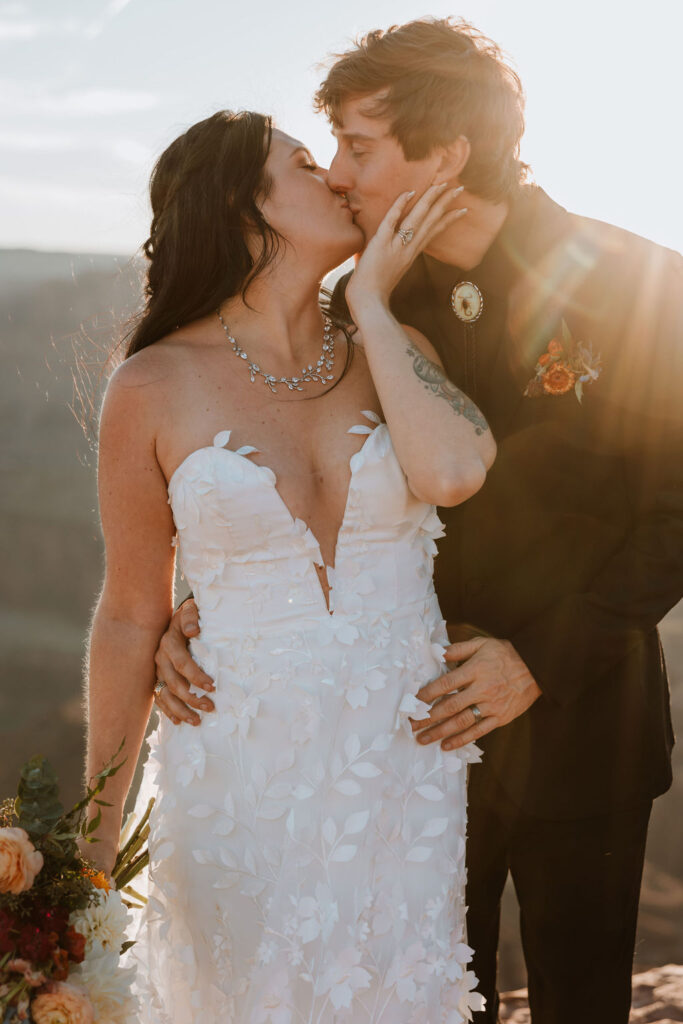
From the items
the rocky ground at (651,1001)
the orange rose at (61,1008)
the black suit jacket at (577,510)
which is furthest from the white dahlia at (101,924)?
the rocky ground at (651,1001)

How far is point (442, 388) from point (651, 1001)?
2.84 metres

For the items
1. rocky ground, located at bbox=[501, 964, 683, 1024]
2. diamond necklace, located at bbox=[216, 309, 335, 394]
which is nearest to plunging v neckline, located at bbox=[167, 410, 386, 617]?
diamond necklace, located at bbox=[216, 309, 335, 394]

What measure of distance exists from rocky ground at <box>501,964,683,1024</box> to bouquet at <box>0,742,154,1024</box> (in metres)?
2.48

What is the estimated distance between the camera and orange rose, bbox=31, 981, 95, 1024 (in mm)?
1569

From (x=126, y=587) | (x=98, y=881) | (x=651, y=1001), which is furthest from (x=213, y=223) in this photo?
(x=651, y=1001)

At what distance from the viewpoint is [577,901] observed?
103 inches

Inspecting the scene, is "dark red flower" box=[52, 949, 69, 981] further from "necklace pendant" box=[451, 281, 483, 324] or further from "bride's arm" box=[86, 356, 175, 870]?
"necklace pendant" box=[451, 281, 483, 324]

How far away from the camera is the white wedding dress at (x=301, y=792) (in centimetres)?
209

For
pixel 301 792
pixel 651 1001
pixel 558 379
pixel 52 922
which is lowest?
pixel 651 1001

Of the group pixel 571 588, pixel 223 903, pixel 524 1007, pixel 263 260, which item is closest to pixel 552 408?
pixel 571 588

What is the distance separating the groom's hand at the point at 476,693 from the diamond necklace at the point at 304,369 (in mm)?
790

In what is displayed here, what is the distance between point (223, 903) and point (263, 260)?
1.60m

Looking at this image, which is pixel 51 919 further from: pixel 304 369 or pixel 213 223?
pixel 213 223

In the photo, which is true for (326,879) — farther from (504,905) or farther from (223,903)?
(504,905)
